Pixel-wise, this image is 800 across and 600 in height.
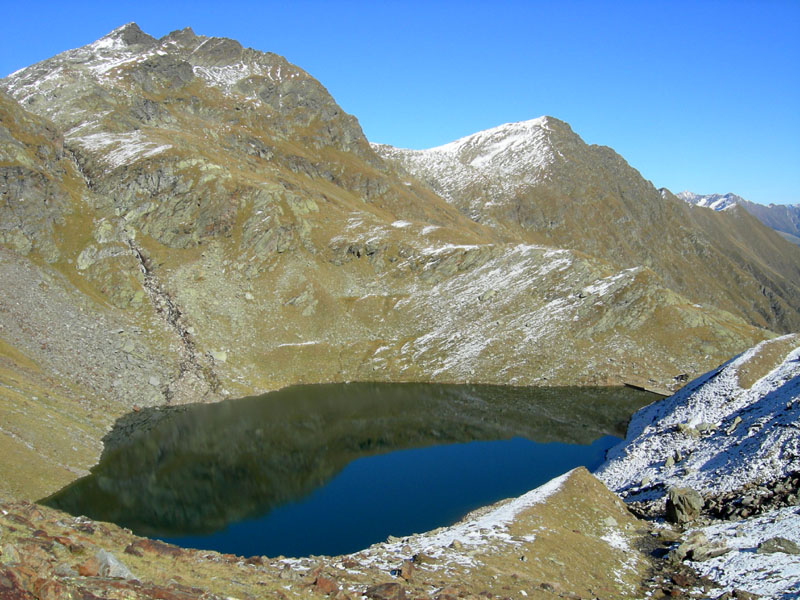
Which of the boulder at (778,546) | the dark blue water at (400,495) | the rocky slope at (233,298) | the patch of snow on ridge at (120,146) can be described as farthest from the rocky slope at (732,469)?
the patch of snow on ridge at (120,146)

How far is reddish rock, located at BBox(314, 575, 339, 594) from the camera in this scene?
1973cm

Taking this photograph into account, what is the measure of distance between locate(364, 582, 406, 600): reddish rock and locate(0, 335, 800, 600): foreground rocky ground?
7cm

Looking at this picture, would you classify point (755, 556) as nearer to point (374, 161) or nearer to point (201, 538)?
point (201, 538)

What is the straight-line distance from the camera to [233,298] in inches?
3875

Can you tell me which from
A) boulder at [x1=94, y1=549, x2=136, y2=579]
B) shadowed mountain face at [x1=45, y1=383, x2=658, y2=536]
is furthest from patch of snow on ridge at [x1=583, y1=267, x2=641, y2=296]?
boulder at [x1=94, y1=549, x2=136, y2=579]

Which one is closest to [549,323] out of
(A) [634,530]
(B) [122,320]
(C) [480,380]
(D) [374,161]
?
(C) [480,380]

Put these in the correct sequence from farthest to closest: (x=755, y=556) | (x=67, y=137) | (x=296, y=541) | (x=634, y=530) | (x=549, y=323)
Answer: (x=67, y=137), (x=549, y=323), (x=296, y=541), (x=634, y=530), (x=755, y=556)

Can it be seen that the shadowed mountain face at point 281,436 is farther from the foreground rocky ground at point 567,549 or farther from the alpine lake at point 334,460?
the foreground rocky ground at point 567,549

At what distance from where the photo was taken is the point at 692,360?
80.4 meters

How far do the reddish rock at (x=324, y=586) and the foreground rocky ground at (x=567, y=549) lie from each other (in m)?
0.04

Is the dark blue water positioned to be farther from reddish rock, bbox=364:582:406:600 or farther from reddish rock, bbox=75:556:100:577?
reddish rock, bbox=75:556:100:577

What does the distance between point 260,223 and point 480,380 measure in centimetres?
6003

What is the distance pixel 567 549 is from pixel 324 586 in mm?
15180

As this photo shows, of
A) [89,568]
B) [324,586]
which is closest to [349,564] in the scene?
[324,586]
